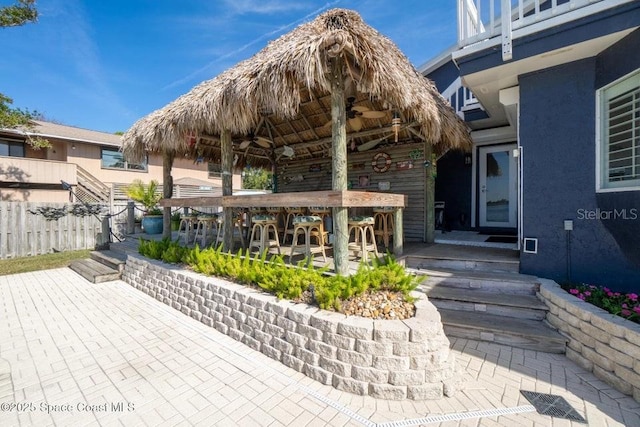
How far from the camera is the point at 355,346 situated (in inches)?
99.2

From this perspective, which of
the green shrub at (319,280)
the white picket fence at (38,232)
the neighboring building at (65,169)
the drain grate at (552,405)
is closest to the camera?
the drain grate at (552,405)

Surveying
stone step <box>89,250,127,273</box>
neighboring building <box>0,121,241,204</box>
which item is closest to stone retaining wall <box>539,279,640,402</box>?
stone step <box>89,250,127,273</box>

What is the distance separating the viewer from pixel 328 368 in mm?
2631

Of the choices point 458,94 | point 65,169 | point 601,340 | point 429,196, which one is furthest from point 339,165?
point 65,169

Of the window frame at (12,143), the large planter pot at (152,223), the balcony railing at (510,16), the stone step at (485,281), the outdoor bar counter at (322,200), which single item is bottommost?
the stone step at (485,281)

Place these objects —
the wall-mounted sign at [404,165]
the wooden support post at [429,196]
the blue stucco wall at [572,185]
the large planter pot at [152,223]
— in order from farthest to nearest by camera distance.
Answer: the large planter pot at [152,223]
the wall-mounted sign at [404,165]
the wooden support post at [429,196]
the blue stucco wall at [572,185]

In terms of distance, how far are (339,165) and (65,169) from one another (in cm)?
1492

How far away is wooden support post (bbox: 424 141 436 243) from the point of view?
6.43m

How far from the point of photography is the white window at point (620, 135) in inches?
128

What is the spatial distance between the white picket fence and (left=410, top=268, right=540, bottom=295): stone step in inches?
390

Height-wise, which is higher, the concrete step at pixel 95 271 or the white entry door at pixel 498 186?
the white entry door at pixel 498 186

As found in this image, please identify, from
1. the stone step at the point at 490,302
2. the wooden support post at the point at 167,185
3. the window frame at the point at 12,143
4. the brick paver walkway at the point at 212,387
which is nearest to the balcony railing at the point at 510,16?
the stone step at the point at 490,302

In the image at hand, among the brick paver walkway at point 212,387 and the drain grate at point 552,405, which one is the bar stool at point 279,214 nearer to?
the brick paver walkway at point 212,387

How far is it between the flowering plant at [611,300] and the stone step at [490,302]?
1.43 feet
